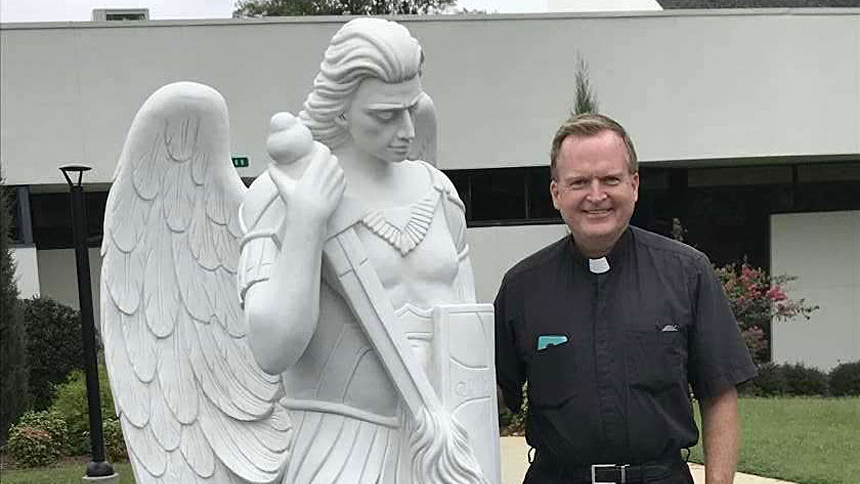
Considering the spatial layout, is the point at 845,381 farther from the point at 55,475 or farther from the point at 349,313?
the point at 349,313

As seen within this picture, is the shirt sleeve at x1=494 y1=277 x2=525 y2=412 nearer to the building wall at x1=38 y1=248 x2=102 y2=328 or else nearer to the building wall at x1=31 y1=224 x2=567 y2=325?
the building wall at x1=31 y1=224 x2=567 y2=325

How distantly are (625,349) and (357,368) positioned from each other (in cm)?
84

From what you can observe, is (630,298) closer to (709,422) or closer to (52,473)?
(709,422)

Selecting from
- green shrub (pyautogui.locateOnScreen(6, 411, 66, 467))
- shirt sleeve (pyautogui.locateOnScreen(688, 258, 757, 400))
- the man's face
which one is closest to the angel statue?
the man's face

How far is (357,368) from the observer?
2.07 metres

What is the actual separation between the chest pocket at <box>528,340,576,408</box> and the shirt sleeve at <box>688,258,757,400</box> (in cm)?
37

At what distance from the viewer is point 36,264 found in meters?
12.5

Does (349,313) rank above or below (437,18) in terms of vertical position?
below

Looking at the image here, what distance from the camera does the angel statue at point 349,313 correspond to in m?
1.95

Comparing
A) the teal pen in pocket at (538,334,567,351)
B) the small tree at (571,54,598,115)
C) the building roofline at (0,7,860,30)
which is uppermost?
the building roofline at (0,7,860,30)

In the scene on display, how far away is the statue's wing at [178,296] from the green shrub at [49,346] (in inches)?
368

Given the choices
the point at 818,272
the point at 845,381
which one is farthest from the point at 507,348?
the point at 818,272

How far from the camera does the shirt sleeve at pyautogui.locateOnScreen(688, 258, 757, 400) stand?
2.51 m

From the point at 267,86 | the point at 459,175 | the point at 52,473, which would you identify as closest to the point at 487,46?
the point at 459,175
